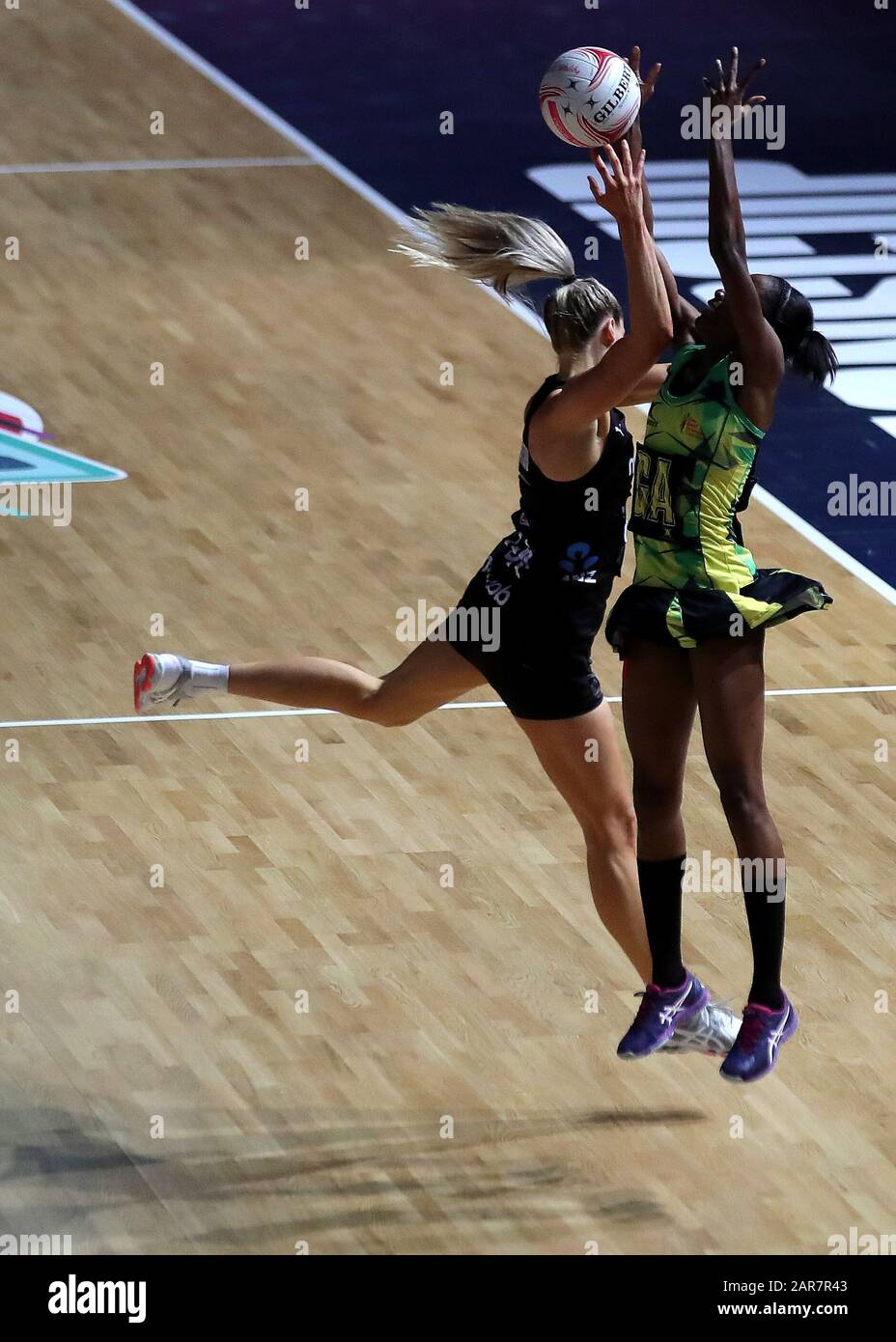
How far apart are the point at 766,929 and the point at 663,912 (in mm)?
284

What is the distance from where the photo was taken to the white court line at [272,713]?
8.23 m

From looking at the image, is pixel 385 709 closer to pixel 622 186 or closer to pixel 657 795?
pixel 657 795

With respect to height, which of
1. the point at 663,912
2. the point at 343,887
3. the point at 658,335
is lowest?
the point at 343,887

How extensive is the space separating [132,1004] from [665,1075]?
59.4 inches

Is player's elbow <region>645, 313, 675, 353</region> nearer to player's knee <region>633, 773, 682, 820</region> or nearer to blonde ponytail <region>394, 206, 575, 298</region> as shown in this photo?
blonde ponytail <region>394, 206, 575, 298</region>

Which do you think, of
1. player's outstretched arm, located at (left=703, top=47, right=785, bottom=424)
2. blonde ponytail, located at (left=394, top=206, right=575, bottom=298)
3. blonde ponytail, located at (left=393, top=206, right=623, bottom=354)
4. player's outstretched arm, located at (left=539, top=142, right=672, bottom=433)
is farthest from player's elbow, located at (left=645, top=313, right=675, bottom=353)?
blonde ponytail, located at (left=394, top=206, right=575, bottom=298)

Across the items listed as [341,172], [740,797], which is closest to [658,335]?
[740,797]

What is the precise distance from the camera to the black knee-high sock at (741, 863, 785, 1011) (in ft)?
17.8

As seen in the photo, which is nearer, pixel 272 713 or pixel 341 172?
pixel 272 713

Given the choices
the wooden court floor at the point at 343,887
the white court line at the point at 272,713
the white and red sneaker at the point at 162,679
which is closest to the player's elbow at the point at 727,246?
the white and red sneaker at the point at 162,679

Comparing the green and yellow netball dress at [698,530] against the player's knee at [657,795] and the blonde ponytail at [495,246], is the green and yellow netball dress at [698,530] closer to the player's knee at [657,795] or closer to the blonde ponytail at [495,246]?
the player's knee at [657,795]

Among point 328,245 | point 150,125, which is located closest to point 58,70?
point 150,125

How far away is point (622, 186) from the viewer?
16.8 feet

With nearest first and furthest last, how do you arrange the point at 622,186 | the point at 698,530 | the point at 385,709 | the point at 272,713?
1. the point at 622,186
2. the point at 698,530
3. the point at 385,709
4. the point at 272,713
